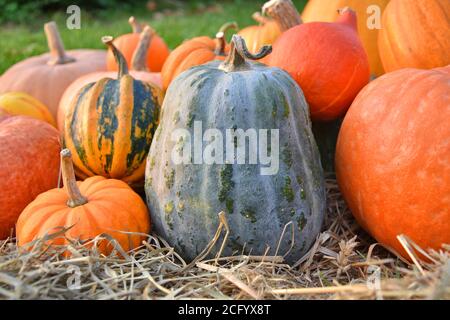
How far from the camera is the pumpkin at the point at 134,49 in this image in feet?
11.6

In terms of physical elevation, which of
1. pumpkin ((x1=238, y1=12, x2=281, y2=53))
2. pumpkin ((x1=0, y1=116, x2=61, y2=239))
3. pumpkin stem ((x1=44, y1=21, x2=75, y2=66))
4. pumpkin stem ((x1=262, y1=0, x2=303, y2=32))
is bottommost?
pumpkin ((x1=0, y1=116, x2=61, y2=239))

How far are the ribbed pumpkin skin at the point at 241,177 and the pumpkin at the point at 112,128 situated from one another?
284mm

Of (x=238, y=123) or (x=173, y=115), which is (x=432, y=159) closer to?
(x=238, y=123)

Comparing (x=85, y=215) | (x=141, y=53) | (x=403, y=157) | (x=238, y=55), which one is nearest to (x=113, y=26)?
(x=141, y=53)

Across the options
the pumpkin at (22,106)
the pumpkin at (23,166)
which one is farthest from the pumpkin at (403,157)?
the pumpkin at (22,106)

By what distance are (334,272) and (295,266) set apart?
142 mm

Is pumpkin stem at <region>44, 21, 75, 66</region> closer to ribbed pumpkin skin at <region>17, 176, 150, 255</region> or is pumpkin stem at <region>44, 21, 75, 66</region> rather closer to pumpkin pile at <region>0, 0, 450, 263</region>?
pumpkin pile at <region>0, 0, 450, 263</region>

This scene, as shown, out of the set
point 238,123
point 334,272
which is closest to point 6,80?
point 238,123

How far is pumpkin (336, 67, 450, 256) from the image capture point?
1.97 metres

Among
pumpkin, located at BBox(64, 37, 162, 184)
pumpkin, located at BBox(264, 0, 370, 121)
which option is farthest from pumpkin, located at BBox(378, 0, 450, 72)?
pumpkin, located at BBox(64, 37, 162, 184)

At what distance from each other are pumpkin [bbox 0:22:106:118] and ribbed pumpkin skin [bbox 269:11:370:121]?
164 cm

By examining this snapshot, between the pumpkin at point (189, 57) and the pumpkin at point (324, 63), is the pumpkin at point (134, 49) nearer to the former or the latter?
the pumpkin at point (189, 57)

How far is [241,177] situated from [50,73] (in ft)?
6.76

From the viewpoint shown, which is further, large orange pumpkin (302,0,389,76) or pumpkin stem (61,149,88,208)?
large orange pumpkin (302,0,389,76)
